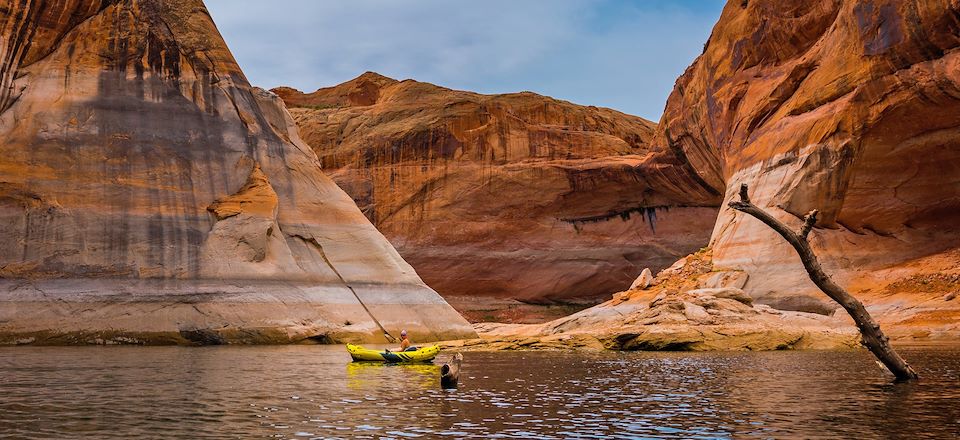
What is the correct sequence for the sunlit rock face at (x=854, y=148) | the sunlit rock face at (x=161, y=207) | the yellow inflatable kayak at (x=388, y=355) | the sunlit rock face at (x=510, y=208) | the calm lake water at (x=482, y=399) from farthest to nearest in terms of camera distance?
the sunlit rock face at (x=510, y=208), the sunlit rock face at (x=854, y=148), the sunlit rock face at (x=161, y=207), the yellow inflatable kayak at (x=388, y=355), the calm lake water at (x=482, y=399)

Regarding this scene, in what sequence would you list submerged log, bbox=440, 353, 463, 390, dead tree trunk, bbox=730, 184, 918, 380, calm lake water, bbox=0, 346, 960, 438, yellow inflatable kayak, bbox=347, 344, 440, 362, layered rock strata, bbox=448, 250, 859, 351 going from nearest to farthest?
calm lake water, bbox=0, 346, 960, 438 < dead tree trunk, bbox=730, 184, 918, 380 < submerged log, bbox=440, 353, 463, 390 < yellow inflatable kayak, bbox=347, 344, 440, 362 < layered rock strata, bbox=448, 250, 859, 351

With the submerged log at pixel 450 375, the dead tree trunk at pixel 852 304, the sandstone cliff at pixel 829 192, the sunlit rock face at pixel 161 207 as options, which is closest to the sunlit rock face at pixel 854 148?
the sandstone cliff at pixel 829 192

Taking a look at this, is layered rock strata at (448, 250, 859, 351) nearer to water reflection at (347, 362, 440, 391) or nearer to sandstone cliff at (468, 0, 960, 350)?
sandstone cliff at (468, 0, 960, 350)

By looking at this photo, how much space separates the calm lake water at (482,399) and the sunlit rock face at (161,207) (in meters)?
8.06

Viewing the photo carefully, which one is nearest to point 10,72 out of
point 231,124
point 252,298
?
point 231,124

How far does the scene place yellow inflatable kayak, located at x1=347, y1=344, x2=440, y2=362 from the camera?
24.1m

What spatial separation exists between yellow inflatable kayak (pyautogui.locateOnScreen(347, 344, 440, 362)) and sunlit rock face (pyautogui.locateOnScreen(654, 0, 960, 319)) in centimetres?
1616

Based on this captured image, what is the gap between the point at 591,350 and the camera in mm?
28859

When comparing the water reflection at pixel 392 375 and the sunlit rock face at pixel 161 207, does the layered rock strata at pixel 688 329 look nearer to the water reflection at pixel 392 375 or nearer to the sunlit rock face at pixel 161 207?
the sunlit rock face at pixel 161 207

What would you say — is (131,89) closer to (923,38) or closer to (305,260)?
(305,260)

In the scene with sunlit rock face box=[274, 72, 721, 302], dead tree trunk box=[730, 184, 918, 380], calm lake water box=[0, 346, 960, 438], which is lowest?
calm lake water box=[0, 346, 960, 438]

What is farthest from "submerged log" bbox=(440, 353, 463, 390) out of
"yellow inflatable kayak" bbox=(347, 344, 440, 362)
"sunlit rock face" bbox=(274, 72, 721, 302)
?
"sunlit rock face" bbox=(274, 72, 721, 302)

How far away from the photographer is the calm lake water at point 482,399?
11.1 metres

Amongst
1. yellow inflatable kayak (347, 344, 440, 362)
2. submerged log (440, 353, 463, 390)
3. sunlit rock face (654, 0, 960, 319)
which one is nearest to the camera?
submerged log (440, 353, 463, 390)
